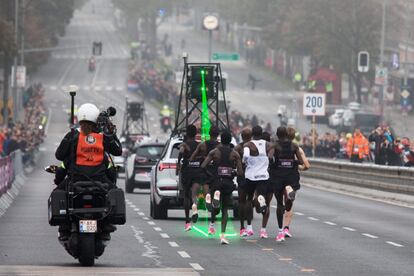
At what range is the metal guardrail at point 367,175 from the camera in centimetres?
3897

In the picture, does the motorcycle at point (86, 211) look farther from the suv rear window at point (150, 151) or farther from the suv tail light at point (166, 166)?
the suv rear window at point (150, 151)

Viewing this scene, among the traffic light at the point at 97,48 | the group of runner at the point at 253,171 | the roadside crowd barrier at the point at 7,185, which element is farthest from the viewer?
the traffic light at the point at 97,48

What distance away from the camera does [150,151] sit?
44.9 meters

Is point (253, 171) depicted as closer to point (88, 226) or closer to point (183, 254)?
point (183, 254)

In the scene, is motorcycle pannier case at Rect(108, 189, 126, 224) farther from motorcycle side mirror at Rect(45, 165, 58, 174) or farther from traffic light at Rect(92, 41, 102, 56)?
traffic light at Rect(92, 41, 102, 56)

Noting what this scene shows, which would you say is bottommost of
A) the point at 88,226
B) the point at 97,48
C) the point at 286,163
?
the point at 88,226

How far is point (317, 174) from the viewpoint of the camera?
53.2 metres

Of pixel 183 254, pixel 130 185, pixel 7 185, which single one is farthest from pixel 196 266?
pixel 130 185

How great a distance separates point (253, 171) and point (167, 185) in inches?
222

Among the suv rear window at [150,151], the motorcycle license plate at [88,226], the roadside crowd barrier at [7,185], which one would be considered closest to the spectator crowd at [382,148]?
the suv rear window at [150,151]

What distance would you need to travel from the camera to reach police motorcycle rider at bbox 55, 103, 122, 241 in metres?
18.1

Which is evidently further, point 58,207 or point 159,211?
point 159,211

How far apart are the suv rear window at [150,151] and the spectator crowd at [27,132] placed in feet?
23.4

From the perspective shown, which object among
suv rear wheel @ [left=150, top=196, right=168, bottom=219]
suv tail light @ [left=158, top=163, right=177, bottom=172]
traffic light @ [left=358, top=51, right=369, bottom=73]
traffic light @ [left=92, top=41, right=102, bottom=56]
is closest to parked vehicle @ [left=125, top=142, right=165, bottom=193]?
suv rear wheel @ [left=150, top=196, right=168, bottom=219]
